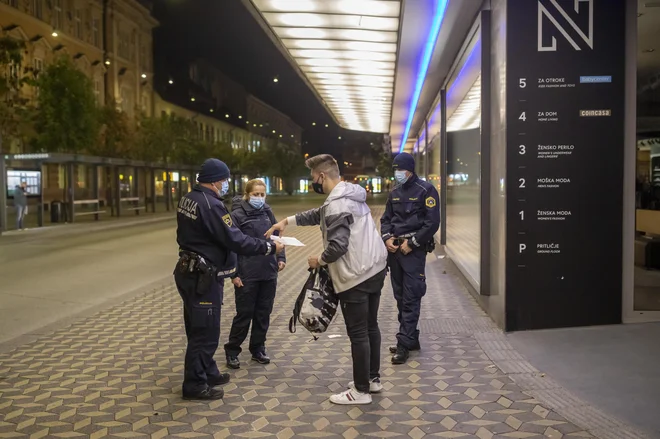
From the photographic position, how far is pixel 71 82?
27281mm

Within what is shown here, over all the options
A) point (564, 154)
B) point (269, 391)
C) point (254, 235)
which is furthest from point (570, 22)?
point (269, 391)

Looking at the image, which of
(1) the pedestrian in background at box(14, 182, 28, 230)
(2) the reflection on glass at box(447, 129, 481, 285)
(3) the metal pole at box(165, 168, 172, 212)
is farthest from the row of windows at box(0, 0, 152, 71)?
(2) the reflection on glass at box(447, 129, 481, 285)

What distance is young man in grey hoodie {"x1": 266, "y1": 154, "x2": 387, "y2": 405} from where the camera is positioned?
438 centimetres

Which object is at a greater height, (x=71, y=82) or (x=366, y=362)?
(x=71, y=82)

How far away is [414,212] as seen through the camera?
5.76m

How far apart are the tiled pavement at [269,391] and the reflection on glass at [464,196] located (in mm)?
2895

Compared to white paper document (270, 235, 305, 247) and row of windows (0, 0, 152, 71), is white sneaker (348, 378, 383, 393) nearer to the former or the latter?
white paper document (270, 235, 305, 247)

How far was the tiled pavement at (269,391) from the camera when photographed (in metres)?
4.00

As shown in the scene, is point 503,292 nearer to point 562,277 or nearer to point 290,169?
point 562,277

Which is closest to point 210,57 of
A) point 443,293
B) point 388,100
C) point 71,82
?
point 71,82

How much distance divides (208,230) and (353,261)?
109cm

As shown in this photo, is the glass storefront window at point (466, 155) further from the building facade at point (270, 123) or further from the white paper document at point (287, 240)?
the building facade at point (270, 123)

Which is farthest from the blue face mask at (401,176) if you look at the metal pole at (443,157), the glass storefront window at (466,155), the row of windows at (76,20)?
the row of windows at (76,20)

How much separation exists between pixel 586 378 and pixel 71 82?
27.2 m
